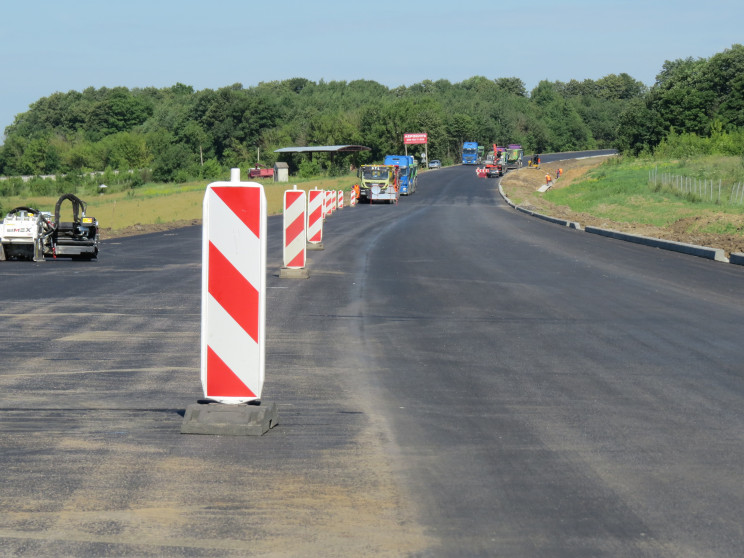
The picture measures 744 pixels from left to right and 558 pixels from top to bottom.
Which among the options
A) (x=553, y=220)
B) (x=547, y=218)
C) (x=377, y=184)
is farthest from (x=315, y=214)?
(x=377, y=184)

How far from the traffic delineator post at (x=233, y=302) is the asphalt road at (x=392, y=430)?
0.34 metres

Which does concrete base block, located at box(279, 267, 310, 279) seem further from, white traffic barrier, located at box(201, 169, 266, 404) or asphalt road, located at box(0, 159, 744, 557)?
white traffic barrier, located at box(201, 169, 266, 404)

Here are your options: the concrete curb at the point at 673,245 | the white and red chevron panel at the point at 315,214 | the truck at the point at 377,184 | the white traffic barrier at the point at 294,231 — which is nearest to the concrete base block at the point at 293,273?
the white traffic barrier at the point at 294,231

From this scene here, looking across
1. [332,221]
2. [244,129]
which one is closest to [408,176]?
[332,221]

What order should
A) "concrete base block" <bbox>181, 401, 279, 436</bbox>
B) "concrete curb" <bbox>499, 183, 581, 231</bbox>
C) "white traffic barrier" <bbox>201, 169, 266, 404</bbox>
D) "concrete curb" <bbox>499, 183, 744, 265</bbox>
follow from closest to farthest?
1. "concrete base block" <bbox>181, 401, 279, 436</bbox>
2. "white traffic barrier" <bbox>201, 169, 266, 404</bbox>
3. "concrete curb" <bbox>499, 183, 744, 265</bbox>
4. "concrete curb" <bbox>499, 183, 581, 231</bbox>

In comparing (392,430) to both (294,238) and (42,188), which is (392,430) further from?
(42,188)

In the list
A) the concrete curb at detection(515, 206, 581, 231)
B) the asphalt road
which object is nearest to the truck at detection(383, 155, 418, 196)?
the concrete curb at detection(515, 206, 581, 231)

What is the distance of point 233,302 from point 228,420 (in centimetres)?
81

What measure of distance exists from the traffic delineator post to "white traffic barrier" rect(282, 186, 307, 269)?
10.6 meters

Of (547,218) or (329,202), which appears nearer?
(547,218)

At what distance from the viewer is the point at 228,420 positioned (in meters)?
6.43

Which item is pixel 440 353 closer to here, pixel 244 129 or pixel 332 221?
pixel 332 221

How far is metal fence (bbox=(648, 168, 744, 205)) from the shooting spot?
133 ft

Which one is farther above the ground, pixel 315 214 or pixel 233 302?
pixel 233 302
